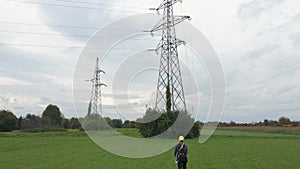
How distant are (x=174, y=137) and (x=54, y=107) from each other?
89187 mm

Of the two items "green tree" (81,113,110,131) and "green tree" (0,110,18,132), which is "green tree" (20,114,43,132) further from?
"green tree" (81,113,110,131)

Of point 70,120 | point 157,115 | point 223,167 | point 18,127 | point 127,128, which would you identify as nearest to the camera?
point 223,167

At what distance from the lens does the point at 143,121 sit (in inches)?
2205

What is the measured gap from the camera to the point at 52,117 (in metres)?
128

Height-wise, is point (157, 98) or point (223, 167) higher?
point (157, 98)

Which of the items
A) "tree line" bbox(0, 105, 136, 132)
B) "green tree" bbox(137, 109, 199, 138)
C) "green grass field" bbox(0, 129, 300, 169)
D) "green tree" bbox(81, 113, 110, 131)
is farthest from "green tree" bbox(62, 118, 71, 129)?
"green grass field" bbox(0, 129, 300, 169)

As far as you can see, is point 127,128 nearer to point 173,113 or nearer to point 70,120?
point 173,113

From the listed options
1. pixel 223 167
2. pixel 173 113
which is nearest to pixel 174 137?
pixel 173 113

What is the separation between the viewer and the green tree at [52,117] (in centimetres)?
12130

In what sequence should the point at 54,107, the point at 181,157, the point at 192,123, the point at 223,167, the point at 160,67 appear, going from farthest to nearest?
the point at 54,107
the point at 192,123
the point at 160,67
the point at 223,167
the point at 181,157

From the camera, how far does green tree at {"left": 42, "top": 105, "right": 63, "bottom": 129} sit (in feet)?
398

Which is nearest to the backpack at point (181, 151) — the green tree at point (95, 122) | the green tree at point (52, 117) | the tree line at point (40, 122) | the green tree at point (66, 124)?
the green tree at point (95, 122)

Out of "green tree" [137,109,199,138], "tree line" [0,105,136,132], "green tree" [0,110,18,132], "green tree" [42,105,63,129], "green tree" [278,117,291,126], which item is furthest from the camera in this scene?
"green tree" [278,117,291,126]

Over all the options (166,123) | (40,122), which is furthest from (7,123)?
(166,123)
